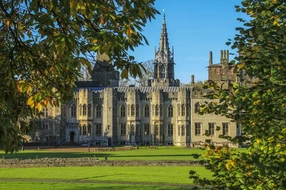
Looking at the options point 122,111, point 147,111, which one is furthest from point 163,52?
point 122,111

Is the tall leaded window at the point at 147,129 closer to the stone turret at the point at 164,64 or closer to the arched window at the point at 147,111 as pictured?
the arched window at the point at 147,111

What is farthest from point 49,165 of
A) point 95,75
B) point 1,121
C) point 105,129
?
point 95,75

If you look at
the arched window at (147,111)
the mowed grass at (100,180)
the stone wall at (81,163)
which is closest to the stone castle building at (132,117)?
the arched window at (147,111)

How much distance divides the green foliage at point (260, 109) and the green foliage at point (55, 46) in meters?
1.45

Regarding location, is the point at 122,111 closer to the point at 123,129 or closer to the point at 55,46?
the point at 123,129

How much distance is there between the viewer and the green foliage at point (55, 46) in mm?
5629

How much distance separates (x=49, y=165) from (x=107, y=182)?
1145 cm

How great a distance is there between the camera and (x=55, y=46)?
577cm

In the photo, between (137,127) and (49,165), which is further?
(137,127)

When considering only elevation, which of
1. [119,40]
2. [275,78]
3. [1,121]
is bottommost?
[1,121]

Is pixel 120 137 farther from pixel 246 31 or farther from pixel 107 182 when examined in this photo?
pixel 246 31

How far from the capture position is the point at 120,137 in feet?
222

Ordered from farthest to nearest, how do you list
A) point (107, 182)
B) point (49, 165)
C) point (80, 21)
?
point (49, 165) < point (107, 182) < point (80, 21)

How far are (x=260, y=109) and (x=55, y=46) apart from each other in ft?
9.24
